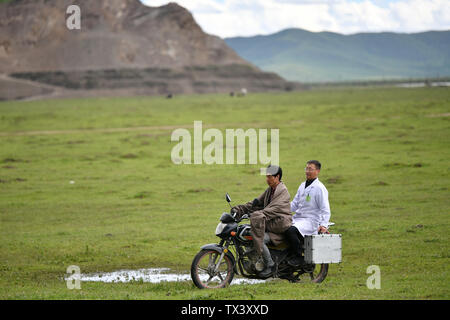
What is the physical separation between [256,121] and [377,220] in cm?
3901

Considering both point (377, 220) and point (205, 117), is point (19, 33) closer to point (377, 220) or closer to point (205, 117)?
point (205, 117)

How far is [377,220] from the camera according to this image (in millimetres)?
16328

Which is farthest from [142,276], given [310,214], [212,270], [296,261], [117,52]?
[117,52]

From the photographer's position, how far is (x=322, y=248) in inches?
399

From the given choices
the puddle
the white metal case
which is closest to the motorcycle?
the white metal case

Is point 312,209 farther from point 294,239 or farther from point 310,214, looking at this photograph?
point 294,239

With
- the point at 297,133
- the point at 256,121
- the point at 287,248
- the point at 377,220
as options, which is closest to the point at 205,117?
the point at 256,121

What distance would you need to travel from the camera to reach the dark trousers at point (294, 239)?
33.2 feet

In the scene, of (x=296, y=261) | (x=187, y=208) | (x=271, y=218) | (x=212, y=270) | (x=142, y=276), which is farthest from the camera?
(x=187, y=208)

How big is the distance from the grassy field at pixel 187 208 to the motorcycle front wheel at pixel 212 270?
0.22 meters

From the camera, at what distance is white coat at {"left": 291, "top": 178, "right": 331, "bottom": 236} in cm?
1024

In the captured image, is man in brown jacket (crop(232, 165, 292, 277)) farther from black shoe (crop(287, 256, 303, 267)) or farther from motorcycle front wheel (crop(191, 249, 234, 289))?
motorcycle front wheel (crop(191, 249, 234, 289))

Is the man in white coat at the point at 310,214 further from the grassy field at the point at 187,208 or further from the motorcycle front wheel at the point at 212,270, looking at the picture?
the motorcycle front wheel at the point at 212,270

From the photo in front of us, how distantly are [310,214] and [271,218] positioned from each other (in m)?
0.79
